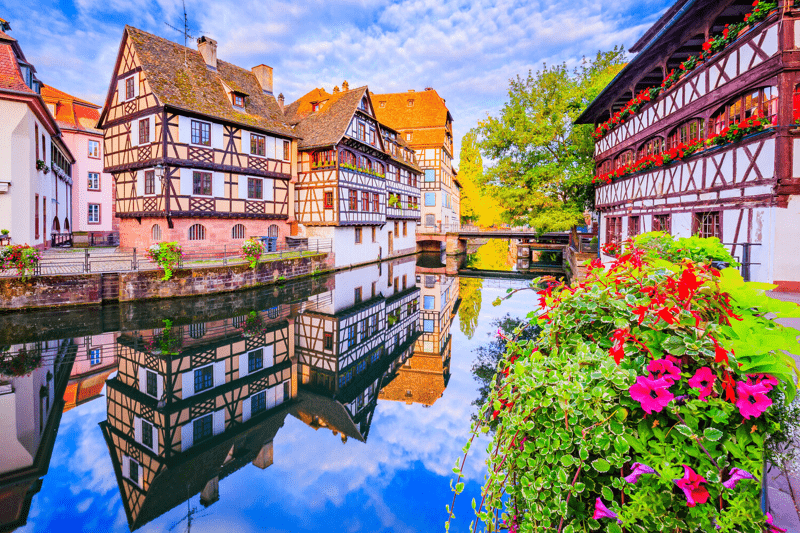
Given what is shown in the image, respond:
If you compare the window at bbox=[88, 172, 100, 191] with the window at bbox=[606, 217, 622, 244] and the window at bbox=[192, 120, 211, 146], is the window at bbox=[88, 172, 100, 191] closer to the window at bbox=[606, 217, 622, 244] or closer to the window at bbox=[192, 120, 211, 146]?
the window at bbox=[192, 120, 211, 146]

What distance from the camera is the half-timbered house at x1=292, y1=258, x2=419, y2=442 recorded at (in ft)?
25.7

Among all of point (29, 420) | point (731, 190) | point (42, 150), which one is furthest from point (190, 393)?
point (42, 150)

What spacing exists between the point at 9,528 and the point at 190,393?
136 inches

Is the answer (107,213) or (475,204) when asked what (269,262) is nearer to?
(107,213)

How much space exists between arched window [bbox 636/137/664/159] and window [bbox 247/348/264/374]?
55.2 ft

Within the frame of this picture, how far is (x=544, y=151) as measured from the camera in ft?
93.0

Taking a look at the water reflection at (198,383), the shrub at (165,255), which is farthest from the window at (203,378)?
the shrub at (165,255)

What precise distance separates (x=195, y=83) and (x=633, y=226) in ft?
79.7

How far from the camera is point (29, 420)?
22.4ft

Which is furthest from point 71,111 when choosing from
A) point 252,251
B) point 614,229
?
point 614,229

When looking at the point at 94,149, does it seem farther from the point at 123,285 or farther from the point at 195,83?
the point at 123,285

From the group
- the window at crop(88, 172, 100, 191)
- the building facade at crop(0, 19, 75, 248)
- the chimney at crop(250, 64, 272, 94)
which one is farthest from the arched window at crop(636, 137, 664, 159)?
the window at crop(88, 172, 100, 191)

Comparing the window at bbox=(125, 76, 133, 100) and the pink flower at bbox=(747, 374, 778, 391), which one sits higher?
the window at bbox=(125, 76, 133, 100)

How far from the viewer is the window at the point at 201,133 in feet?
70.9
